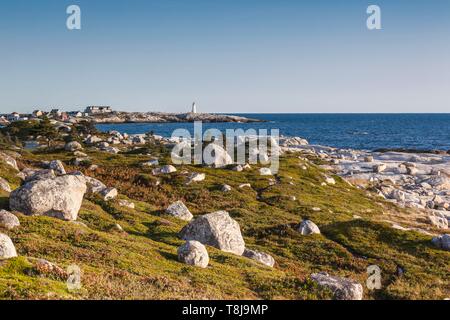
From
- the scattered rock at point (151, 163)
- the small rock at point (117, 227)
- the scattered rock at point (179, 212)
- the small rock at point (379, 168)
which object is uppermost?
the scattered rock at point (151, 163)

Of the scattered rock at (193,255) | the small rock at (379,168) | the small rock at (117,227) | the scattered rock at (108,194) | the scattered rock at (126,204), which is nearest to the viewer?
the scattered rock at (193,255)

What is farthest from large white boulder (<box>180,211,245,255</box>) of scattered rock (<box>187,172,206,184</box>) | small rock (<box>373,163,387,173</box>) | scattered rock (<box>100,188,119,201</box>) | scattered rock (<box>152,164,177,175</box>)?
small rock (<box>373,163,387,173</box>)

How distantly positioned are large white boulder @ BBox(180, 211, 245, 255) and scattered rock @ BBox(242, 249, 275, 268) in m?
0.64

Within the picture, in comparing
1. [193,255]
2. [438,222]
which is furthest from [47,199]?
[438,222]

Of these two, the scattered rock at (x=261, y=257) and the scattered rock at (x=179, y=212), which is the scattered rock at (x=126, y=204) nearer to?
the scattered rock at (x=179, y=212)

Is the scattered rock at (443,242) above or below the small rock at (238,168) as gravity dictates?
below

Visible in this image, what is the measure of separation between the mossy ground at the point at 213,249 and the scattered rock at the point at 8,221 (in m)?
0.47

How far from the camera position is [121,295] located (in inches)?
693

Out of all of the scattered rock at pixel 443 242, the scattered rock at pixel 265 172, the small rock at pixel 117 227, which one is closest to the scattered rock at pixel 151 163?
the scattered rock at pixel 265 172

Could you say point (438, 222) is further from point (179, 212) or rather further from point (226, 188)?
point (179, 212)

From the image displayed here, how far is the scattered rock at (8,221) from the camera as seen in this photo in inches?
1018

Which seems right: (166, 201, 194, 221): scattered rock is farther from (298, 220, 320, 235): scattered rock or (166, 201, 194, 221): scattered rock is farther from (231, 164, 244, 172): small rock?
(231, 164, 244, 172): small rock

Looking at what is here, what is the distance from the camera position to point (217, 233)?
1272 inches

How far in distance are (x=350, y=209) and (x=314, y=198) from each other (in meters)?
5.33
